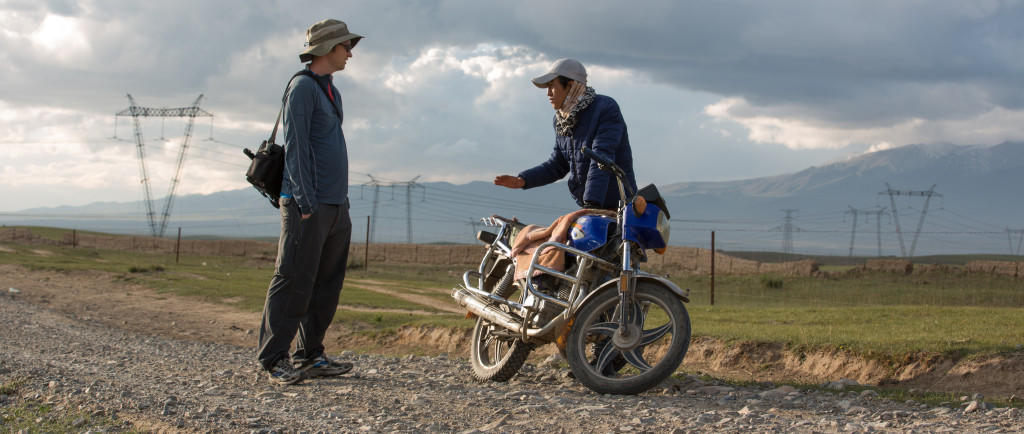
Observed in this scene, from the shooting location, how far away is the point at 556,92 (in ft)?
20.7

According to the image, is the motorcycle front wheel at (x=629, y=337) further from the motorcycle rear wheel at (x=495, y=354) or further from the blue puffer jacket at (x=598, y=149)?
the blue puffer jacket at (x=598, y=149)

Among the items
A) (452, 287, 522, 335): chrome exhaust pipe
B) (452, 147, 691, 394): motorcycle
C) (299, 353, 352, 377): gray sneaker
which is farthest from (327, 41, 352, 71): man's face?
(299, 353, 352, 377): gray sneaker

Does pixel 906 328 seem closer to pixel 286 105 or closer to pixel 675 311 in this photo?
pixel 675 311

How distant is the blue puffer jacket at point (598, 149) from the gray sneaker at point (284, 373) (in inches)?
93.3

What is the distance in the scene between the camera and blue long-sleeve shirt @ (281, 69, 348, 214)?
5.96 metres

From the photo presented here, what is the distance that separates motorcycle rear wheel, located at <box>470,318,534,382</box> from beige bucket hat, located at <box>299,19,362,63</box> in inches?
95.2

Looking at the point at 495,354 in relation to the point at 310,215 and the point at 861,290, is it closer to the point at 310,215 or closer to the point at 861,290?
the point at 310,215

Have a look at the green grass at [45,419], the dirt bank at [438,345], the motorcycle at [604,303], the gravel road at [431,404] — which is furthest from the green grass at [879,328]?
the green grass at [45,419]

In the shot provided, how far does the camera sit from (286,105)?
614 cm

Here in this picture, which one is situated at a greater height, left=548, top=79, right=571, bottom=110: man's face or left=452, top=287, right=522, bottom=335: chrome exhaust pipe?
left=548, top=79, right=571, bottom=110: man's face

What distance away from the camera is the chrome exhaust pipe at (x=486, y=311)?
19.9 feet

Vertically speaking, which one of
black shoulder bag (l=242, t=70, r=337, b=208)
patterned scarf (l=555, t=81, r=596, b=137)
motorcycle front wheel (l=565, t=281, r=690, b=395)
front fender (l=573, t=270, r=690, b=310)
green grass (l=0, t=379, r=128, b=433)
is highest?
patterned scarf (l=555, t=81, r=596, b=137)

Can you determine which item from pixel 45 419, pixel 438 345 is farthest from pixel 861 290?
pixel 45 419

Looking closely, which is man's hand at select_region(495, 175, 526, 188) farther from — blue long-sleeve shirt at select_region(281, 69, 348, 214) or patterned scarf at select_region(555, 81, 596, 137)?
blue long-sleeve shirt at select_region(281, 69, 348, 214)
